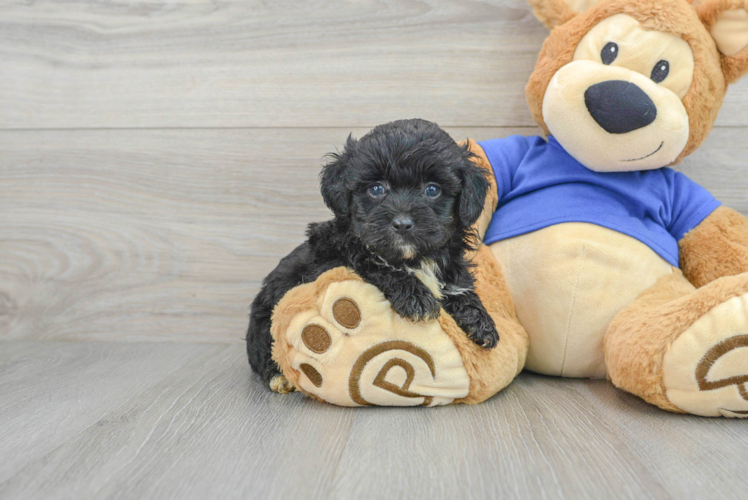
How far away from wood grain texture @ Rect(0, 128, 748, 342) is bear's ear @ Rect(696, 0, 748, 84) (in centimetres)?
82

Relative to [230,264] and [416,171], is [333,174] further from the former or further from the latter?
[230,264]

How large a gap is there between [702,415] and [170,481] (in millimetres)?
1240

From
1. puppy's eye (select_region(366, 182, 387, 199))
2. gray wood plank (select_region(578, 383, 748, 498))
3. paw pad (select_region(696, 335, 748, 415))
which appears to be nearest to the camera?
gray wood plank (select_region(578, 383, 748, 498))

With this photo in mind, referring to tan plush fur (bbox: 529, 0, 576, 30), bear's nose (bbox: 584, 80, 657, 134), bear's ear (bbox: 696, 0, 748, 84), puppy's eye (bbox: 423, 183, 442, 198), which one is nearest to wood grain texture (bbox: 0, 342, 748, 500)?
puppy's eye (bbox: 423, 183, 442, 198)

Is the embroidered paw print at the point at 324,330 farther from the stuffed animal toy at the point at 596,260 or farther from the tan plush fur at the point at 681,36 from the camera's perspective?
the tan plush fur at the point at 681,36

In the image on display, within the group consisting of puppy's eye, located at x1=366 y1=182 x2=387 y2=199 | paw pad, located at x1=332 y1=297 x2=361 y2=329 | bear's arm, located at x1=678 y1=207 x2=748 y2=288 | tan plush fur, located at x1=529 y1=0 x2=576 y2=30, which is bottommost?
paw pad, located at x1=332 y1=297 x2=361 y2=329

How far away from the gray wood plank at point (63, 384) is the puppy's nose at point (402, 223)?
36.5 inches

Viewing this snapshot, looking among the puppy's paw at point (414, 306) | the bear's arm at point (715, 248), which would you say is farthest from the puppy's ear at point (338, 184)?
the bear's arm at point (715, 248)

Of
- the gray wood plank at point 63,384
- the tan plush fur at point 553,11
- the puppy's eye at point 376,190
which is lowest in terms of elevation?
the gray wood plank at point 63,384

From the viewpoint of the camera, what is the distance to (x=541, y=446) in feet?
3.92

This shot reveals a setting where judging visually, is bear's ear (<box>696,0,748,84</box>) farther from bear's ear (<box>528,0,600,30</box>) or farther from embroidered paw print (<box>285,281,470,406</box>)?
embroidered paw print (<box>285,281,470,406</box>)

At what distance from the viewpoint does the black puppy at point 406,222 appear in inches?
51.6

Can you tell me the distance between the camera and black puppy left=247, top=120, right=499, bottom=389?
131 cm

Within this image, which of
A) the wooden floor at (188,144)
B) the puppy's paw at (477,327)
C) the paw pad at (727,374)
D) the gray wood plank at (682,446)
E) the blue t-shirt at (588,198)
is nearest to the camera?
the gray wood plank at (682,446)
